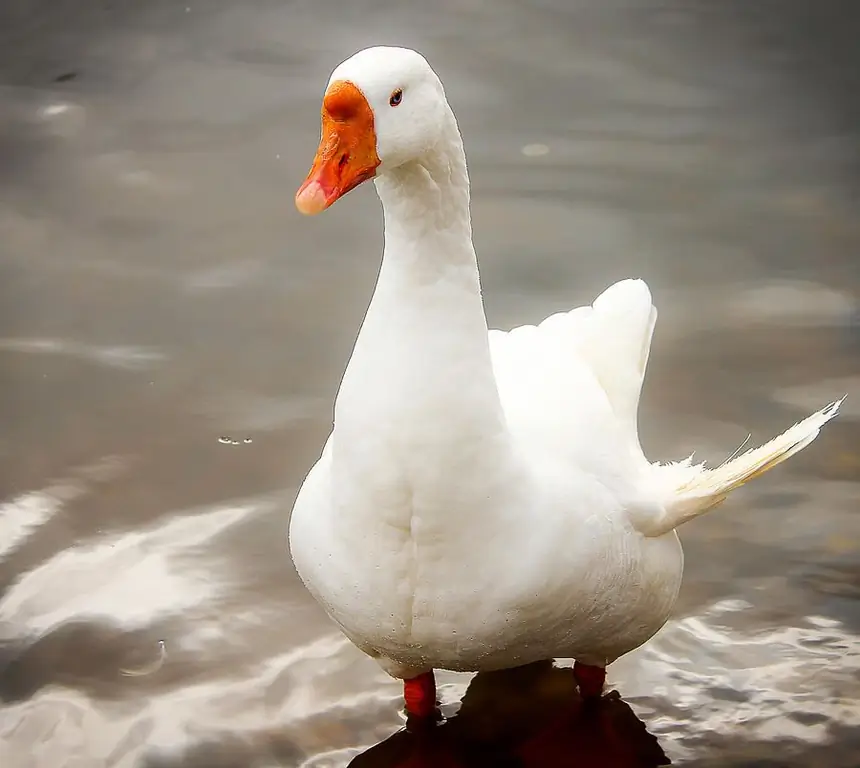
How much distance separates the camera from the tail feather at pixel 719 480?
227 cm

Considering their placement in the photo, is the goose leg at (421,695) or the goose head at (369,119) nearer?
the goose head at (369,119)

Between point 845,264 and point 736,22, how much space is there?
198 centimetres

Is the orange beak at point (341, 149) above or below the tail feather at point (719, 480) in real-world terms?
above

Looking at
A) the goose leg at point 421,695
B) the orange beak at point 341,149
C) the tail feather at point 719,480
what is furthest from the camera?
the goose leg at point 421,695

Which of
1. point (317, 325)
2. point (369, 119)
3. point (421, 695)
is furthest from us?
point (317, 325)

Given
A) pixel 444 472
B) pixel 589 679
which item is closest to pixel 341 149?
pixel 444 472

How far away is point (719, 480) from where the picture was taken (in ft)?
7.64

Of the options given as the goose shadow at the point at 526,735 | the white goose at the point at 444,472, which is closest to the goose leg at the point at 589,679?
the goose shadow at the point at 526,735

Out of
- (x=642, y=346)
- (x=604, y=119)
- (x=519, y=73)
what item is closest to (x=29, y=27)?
(x=519, y=73)

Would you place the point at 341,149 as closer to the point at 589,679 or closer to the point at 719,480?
the point at 719,480

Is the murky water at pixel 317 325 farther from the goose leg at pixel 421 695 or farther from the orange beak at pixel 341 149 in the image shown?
the orange beak at pixel 341 149

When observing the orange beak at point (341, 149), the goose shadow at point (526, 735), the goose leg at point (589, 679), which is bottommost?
the goose shadow at point (526, 735)

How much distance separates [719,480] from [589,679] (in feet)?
1.93

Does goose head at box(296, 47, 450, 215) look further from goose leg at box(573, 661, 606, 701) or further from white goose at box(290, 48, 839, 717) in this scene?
goose leg at box(573, 661, 606, 701)
